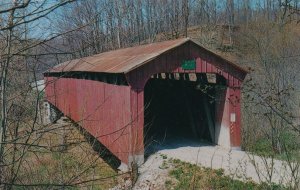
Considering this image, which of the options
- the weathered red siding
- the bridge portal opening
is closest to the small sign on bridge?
the bridge portal opening

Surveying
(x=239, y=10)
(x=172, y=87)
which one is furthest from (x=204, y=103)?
(x=239, y=10)

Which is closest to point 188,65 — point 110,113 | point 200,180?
point 110,113

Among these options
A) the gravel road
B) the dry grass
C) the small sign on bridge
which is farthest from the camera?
the small sign on bridge

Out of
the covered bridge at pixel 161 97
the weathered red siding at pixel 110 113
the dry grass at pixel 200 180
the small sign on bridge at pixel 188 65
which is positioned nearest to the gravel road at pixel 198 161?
the dry grass at pixel 200 180

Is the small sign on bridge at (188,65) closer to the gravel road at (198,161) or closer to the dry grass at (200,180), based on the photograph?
the gravel road at (198,161)

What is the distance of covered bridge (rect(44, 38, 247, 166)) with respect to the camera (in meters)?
12.0

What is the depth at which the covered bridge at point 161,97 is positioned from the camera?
12008 mm

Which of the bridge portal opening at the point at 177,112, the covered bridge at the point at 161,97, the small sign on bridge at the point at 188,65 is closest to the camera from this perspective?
the covered bridge at the point at 161,97

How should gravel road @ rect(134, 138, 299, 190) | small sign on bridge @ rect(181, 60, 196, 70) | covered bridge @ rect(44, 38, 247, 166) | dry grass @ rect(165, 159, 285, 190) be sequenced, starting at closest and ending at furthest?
dry grass @ rect(165, 159, 285, 190), gravel road @ rect(134, 138, 299, 190), covered bridge @ rect(44, 38, 247, 166), small sign on bridge @ rect(181, 60, 196, 70)

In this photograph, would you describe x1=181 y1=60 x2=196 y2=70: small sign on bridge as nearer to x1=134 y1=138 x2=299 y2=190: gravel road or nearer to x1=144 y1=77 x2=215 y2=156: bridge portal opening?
x1=144 y1=77 x2=215 y2=156: bridge portal opening

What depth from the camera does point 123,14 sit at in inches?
1592

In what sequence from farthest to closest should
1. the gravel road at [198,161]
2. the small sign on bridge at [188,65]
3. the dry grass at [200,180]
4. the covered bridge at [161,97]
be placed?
1. the small sign on bridge at [188,65]
2. the covered bridge at [161,97]
3. the gravel road at [198,161]
4. the dry grass at [200,180]

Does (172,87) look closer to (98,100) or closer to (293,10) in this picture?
(98,100)

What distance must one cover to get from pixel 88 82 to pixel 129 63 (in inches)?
163
